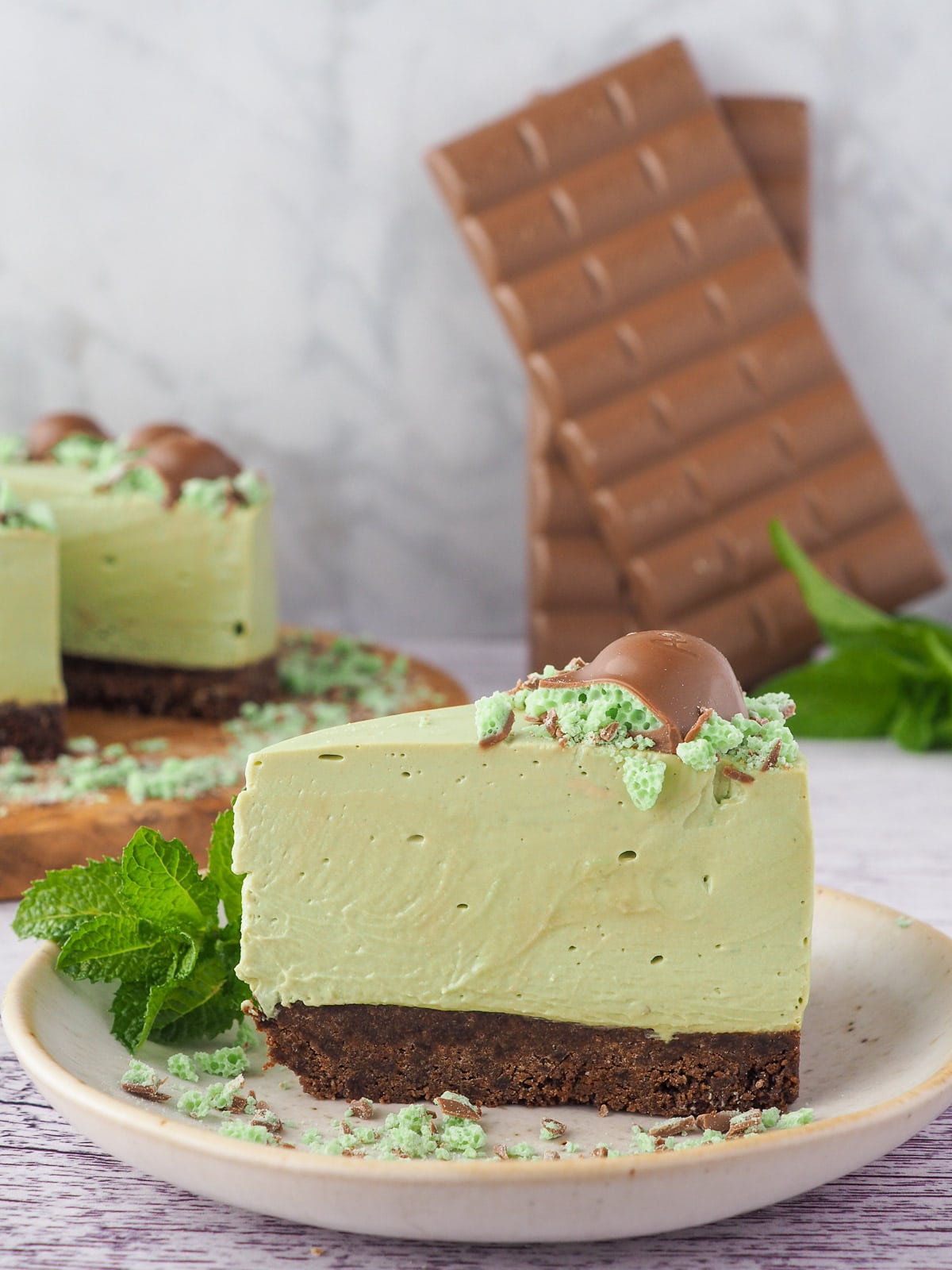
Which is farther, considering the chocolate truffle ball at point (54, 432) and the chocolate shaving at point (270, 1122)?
the chocolate truffle ball at point (54, 432)

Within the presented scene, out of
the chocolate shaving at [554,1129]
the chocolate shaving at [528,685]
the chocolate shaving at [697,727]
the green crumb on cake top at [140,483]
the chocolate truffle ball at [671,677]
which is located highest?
the green crumb on cake top at [140,483]

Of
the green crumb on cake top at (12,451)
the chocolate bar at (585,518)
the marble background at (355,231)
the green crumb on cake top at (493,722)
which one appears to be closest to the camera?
the green crumb on cake top at (493,722)

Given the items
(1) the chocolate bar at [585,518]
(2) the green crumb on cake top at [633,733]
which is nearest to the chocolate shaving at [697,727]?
(2) the green crumb on cake top at [633,733]

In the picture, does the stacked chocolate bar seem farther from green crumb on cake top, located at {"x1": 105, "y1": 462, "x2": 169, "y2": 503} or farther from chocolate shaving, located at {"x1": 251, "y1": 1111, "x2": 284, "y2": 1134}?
chocolate shaving, located at {"x1": 251, "y1": 1111, "x2": 284, "y2": 1134}

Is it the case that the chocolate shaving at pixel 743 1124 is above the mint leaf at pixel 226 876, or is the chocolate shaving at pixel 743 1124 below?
below

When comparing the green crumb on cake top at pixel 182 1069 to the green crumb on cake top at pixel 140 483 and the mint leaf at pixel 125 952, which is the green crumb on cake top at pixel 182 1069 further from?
the green crumb on cake top at pixel 140 483

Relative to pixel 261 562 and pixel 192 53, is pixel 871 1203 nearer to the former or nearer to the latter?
pixel 261 562

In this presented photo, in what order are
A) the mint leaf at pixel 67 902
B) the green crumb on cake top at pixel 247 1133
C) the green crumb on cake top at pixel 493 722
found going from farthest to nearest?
the mint leaf at pixel 67 902
the green crumb on cake top at pixel 493 722
the green crumb on cake top at pixel 247 1133
